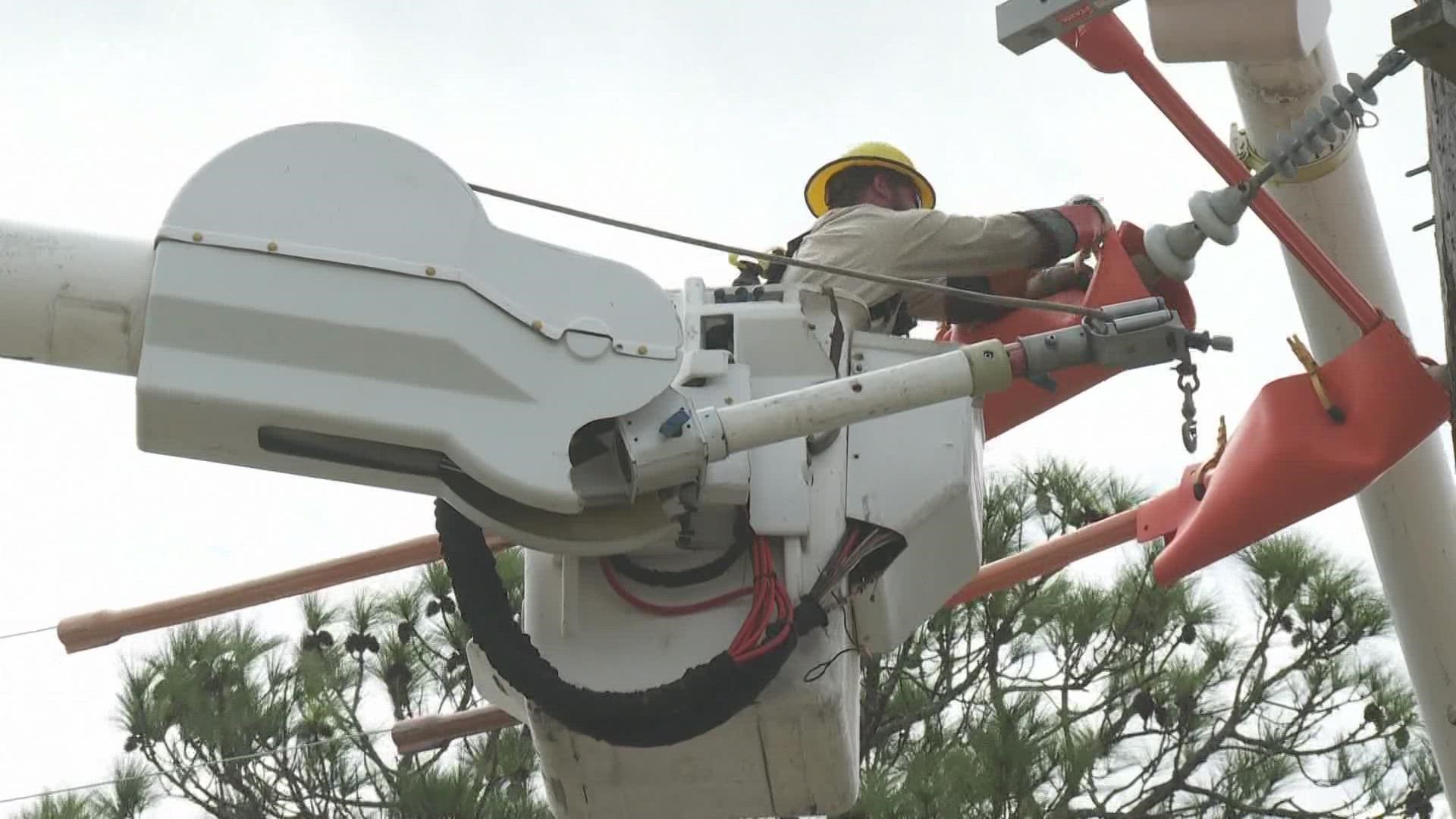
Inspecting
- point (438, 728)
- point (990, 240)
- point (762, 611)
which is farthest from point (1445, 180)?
point (438, 728)

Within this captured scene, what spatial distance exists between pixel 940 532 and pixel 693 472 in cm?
66

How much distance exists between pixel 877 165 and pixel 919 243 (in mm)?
794

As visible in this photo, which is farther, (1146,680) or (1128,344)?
(1146,680)

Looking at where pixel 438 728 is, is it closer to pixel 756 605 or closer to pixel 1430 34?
pixel 756 605

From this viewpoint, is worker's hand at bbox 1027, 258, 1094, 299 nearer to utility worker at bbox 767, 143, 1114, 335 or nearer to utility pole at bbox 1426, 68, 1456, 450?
utility worker at bbox 767, 143, 1114, 335

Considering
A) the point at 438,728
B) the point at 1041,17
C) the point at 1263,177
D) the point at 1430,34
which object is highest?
the point at 1041,17

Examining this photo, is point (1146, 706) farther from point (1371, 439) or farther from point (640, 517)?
point (640, 517)

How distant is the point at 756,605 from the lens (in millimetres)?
3721

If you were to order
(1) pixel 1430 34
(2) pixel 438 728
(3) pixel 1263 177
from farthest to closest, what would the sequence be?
(2) pixel 438 728 → (3) pixel 1263 177 → (1) pixel 1430 34

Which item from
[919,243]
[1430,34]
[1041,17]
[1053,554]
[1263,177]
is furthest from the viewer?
[1053,554]

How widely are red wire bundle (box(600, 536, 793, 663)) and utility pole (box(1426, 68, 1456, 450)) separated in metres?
1.19

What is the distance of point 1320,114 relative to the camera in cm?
413

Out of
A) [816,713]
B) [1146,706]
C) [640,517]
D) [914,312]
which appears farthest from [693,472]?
[1146,706]

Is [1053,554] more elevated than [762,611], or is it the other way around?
[1053,554]
